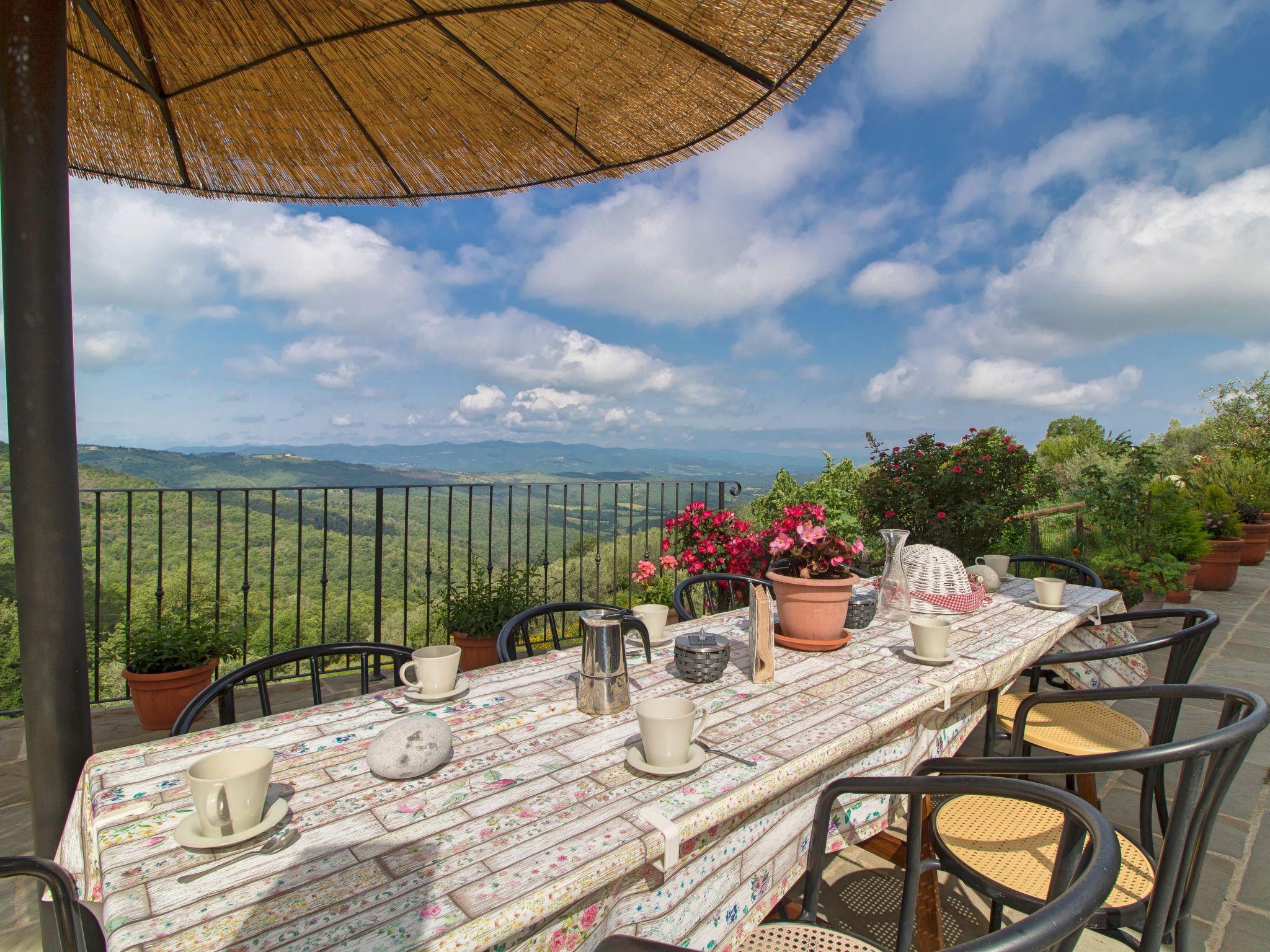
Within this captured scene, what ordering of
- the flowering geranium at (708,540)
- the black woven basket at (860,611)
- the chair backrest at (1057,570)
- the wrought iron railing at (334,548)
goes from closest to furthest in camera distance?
the black woven basket at (860,611) → the chair backrest at (1057,570) → the wrought iron railing at (334,548) → the flowering geranium at (708,540)

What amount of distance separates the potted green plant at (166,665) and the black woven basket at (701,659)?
2605mm

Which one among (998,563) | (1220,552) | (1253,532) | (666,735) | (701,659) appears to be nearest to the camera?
(666,735)

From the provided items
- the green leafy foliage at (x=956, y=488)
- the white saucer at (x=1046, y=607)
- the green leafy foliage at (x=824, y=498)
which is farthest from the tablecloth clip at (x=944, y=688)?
the green leafy foliage at (x=956, y=488)

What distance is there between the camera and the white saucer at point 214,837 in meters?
0.80

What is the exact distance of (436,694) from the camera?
1.38 m

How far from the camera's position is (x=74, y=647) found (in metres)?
1.23

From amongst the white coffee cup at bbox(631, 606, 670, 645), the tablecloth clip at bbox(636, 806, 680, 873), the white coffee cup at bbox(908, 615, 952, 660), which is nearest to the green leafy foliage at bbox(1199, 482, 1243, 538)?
the white coffee cup at bbox(908, 615, 952, 660)

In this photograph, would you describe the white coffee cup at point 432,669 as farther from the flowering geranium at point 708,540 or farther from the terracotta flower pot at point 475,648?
the flowering geranium at point 708,540

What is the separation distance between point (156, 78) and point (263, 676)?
1.89 meters

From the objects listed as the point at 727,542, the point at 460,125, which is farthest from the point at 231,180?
the point at 727,542

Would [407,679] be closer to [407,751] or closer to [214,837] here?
[407,751]

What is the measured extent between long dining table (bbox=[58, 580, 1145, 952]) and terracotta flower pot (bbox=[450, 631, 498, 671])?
2067mm

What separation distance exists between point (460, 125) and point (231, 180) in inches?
35.3

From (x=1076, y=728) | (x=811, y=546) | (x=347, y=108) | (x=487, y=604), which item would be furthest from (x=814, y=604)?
(x=487, y=604)
